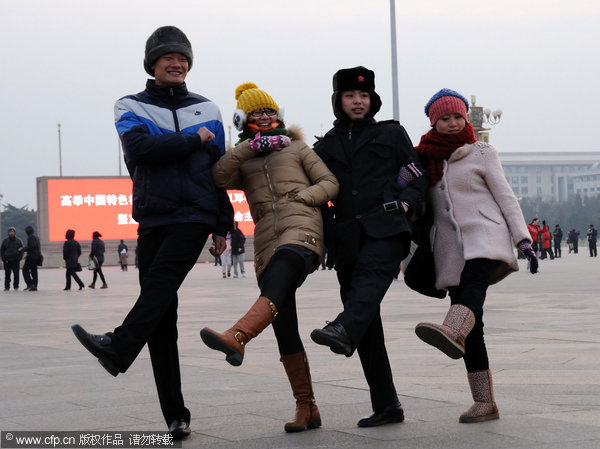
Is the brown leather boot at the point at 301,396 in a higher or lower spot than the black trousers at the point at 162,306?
lower

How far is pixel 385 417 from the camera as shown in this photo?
5.08 metres

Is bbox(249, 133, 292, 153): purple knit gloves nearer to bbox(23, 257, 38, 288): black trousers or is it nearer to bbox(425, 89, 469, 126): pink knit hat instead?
bbox(425, 89, 469, 126): pink knit hat

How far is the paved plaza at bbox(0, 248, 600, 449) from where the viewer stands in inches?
189

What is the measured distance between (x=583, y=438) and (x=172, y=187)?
2.19 meters

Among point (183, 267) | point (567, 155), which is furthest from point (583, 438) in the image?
point (567, 155)

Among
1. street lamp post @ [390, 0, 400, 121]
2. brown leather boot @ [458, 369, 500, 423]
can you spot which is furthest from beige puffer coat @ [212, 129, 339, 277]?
street lamp post @ [390, 0, 400, 121]

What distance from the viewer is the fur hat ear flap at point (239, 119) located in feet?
17.3

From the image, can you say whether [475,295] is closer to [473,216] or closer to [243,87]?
[473,216]

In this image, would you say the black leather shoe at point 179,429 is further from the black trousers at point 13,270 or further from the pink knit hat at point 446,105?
the black trousers at point 13,270

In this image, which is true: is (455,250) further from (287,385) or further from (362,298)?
A: (287,385)

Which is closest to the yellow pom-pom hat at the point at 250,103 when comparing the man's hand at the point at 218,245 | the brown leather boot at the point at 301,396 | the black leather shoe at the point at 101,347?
the man's hand at the point at 218,245

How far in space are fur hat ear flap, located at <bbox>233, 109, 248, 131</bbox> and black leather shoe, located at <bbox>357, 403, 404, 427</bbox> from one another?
5.22ft

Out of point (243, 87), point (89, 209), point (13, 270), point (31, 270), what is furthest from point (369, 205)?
point (89, 209)

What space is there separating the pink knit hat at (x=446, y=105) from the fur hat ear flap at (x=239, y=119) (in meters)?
0.97
